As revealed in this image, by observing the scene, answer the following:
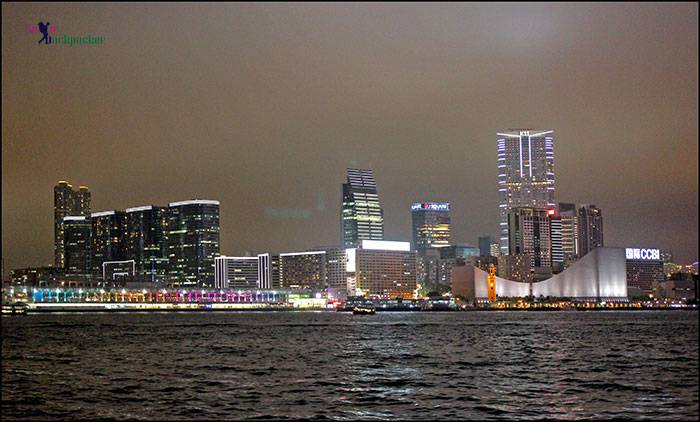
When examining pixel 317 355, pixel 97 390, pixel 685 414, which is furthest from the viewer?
pixel 317 355

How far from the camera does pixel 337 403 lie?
30.4 metres

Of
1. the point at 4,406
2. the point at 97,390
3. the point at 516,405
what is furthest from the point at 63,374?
the point at 516,405

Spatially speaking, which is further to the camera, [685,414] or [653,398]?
Result: [653,398]

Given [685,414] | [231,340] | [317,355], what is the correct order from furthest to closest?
[231,340] < [317,355] < [685,414]

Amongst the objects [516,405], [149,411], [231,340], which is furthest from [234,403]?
[231,340]

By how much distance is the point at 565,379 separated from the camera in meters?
37.1

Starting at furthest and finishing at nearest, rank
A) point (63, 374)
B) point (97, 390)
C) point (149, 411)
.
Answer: point (63, 374) → point (97, 390) → point (149, 411)

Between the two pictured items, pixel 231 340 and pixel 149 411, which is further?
pixel 231 340

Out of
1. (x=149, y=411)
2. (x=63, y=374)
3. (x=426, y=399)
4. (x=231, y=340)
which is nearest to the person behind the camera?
(x=149, y=411)

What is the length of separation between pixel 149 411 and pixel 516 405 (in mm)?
11843

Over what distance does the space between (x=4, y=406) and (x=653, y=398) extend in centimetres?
2184

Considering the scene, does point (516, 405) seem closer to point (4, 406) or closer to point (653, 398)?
point (653, 398)

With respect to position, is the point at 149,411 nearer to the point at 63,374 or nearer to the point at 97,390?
the point at 97,390

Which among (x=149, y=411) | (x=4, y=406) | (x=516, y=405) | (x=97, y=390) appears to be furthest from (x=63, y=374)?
(x=516, y=405)
